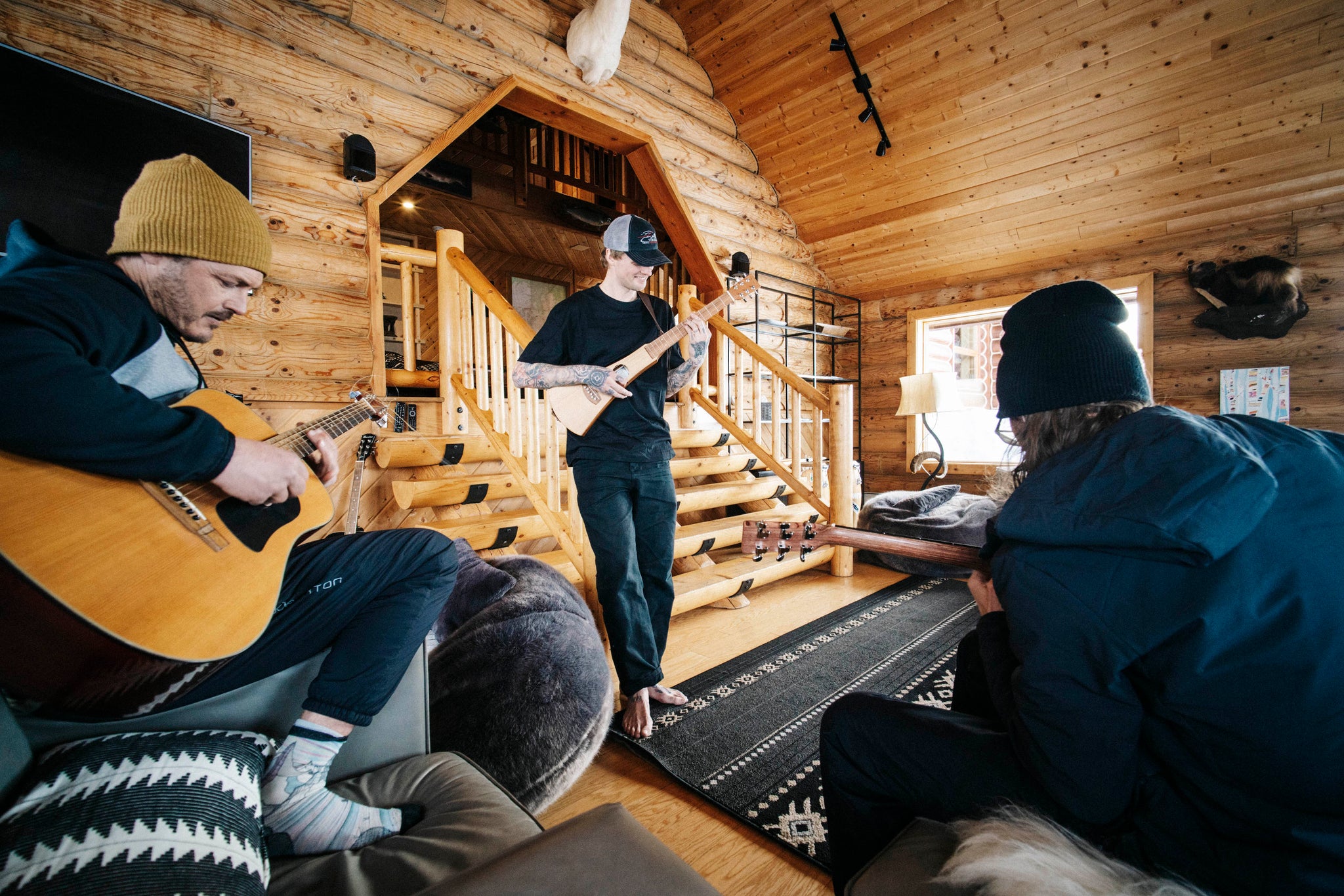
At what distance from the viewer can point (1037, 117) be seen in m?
4.32

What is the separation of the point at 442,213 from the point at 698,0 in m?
3.55

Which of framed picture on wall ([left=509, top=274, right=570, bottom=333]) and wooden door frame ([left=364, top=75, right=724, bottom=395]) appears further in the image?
framed picture on wall ([left=509, top=274, right=570, bottom=333])

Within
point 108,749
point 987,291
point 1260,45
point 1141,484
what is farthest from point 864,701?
point 987,291

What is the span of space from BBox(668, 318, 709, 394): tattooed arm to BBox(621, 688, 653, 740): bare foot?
1.08 metres

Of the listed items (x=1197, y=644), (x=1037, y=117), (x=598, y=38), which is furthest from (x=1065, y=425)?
(x=1037, y=117)

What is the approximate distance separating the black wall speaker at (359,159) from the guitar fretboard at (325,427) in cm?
212

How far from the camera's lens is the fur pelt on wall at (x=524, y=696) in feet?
4.68

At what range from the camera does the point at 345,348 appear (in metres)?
3.04

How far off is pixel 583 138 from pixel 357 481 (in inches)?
133

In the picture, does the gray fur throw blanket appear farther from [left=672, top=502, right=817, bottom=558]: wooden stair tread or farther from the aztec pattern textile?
the aztec pattern textile

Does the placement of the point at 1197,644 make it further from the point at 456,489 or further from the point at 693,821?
the point at 456,489

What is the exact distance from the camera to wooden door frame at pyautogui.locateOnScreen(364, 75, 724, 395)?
3133 millimetres

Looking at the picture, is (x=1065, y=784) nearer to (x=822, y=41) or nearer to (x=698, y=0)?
(x=822, y=41)

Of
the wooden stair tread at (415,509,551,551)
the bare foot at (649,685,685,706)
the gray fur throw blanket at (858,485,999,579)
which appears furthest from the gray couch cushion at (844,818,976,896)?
the gray fur throw blanket at (858,485,999,579)
